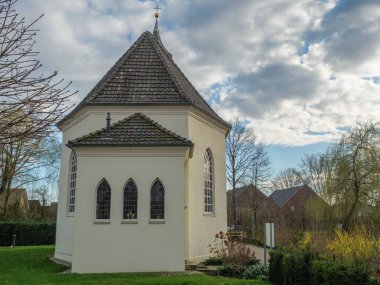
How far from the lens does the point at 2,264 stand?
55.5 ft

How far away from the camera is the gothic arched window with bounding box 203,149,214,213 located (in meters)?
19.1

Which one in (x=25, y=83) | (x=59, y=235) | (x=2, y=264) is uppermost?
(x=25, y=83)

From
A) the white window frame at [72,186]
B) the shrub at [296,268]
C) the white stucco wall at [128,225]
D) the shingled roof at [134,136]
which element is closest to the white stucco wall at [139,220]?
the white stucco wall at [128,225]

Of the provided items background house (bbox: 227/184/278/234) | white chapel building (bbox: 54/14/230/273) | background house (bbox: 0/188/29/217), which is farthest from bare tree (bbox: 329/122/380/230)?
background house (bbox: 0/188/29/217)

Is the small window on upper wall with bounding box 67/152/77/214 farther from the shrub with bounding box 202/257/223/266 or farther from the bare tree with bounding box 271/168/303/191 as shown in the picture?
the bare tree with bounding box 271/168/303/191

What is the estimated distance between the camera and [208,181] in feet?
63.8

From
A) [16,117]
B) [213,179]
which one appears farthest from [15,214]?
[16,117]

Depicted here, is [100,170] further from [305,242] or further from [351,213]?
[351,213]

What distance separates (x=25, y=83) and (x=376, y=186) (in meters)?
26.3

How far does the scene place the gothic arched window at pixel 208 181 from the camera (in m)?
19.1

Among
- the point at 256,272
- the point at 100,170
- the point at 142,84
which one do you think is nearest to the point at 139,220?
the point at 100,170

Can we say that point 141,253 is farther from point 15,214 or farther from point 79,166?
point 15,214

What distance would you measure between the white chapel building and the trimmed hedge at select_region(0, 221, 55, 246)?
15004 mm

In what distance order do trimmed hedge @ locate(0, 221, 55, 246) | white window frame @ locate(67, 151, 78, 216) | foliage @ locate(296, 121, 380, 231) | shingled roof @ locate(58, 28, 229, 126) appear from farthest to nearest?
trimmed hedge @ locate(0, 221, 55, 246)
foliage @ locate(296, 121, 380, 231)
white window frame @ locate(67, 151, 78, 216)
shingled roof @ locate(58, 28, 229, 126)
